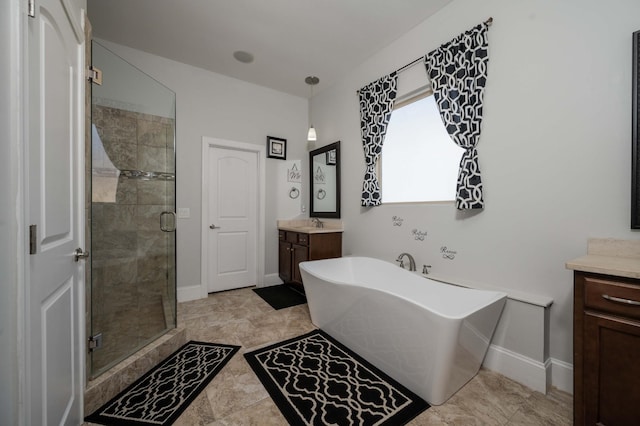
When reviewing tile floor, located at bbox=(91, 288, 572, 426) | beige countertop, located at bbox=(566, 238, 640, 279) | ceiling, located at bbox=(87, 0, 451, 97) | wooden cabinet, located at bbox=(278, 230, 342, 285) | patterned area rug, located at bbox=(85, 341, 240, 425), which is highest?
ceiling, located at bbox=(87, 0, 451, 97)

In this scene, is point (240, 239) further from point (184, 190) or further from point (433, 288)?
point (433, 288)

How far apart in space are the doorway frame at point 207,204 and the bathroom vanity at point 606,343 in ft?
10.8

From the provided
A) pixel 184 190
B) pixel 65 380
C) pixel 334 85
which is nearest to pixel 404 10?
pixel 334 85

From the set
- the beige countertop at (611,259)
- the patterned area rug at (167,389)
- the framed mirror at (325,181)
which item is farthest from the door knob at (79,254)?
the framed mirror at (325,181)

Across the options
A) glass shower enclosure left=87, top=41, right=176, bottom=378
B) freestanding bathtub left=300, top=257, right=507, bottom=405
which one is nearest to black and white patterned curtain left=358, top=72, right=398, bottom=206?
freestanding bathtub left=300, top=257, right=507, bottom=405

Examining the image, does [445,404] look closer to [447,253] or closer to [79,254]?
[447,253]

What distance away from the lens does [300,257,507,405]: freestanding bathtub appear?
4.74 ft

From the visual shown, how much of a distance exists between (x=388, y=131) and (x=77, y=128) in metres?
2.65

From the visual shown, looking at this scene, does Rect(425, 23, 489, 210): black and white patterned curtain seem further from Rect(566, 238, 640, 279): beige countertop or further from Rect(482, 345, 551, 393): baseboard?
Rect(482, 345, 551, 393): baseboard

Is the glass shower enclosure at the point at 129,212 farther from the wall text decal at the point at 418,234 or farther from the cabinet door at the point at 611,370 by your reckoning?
the cabinet door at the point at 611,370

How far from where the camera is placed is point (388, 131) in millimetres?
2943

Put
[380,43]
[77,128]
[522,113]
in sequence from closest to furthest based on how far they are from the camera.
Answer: [77,128], [522,113], [380,43]

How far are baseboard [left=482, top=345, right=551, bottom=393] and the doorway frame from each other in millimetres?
2854

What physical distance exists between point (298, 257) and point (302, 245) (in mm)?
195
